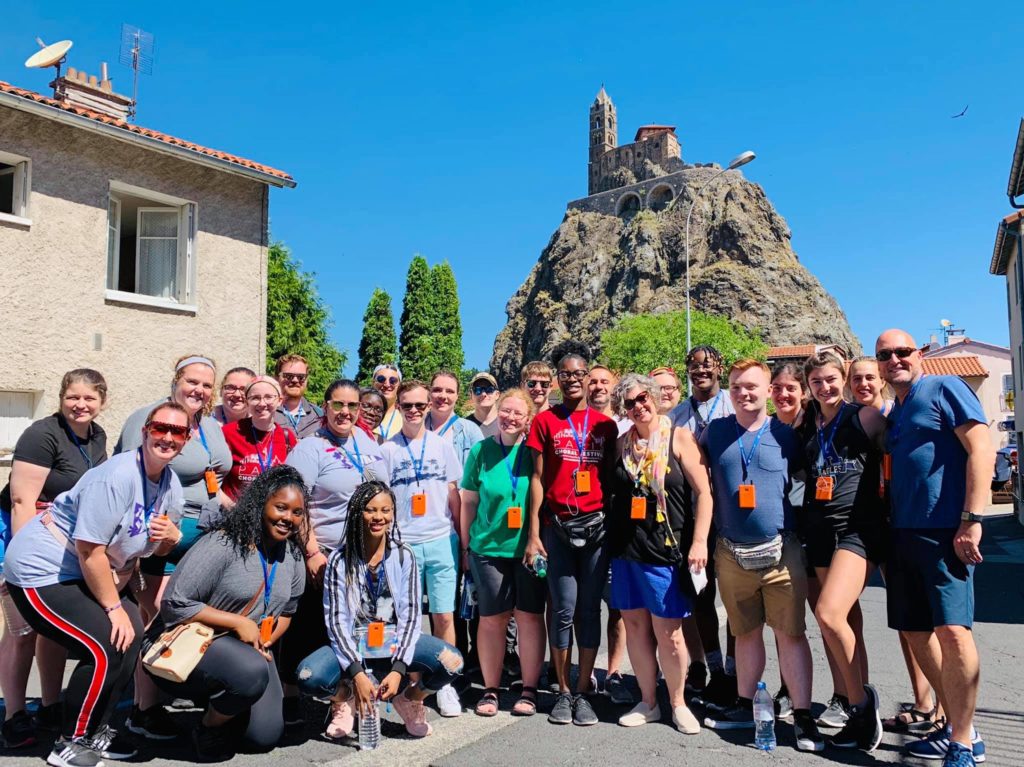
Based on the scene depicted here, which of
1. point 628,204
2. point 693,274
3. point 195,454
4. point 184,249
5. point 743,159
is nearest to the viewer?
point 195,454

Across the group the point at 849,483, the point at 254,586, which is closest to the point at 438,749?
the point at 254,586

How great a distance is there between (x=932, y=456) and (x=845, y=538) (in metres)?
0.62

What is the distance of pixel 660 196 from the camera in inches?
3711

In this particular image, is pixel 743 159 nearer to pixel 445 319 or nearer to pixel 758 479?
pixel 758 479

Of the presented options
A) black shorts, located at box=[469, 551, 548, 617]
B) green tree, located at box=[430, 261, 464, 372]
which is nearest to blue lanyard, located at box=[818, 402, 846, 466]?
black shorts, located at box=[469, 551, 548, 617]

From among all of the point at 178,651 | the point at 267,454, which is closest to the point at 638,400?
the point at 267,454

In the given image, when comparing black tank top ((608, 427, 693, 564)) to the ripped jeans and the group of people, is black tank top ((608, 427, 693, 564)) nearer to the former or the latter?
the group of people

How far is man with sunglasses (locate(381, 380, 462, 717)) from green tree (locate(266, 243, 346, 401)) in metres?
31.1

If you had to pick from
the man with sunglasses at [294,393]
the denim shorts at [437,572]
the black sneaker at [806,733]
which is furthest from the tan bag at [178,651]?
the black sneaker at [806,733]

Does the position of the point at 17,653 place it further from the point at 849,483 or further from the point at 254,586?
the point at 849,483

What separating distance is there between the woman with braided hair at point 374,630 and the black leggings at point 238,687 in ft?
0.75

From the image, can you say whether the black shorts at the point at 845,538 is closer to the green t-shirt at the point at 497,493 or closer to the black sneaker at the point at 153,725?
the green t-shirt at the point at 497,493

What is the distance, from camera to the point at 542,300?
9794 centimetres

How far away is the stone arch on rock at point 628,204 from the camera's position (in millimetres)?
97188
